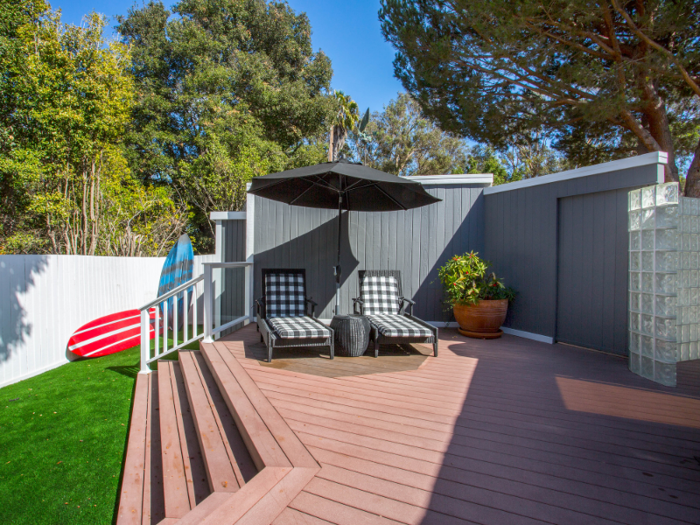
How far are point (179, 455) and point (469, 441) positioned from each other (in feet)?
5.70

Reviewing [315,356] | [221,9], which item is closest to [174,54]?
[221,9]

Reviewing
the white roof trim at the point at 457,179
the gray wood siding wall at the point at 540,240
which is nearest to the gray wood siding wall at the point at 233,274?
the white roof trim at the point at 457,179

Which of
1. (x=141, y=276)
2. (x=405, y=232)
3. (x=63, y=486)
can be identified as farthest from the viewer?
(x=141, y=276)

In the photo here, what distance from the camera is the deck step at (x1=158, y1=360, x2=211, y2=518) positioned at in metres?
1.81

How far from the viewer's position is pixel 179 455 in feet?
7.32

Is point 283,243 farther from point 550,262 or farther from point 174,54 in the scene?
point 174,54

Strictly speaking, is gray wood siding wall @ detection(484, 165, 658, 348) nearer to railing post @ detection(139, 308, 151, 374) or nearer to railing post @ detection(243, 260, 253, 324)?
railing post @ detection(243, 260, 253, 324)

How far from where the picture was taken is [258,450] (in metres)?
1.86

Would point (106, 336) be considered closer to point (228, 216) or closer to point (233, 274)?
point (233, 274)

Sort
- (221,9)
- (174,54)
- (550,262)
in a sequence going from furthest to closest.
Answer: (221,9)
(174,54)
(550,262)

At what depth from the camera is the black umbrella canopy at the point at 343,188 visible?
371cm

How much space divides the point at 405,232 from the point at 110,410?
4.20 m

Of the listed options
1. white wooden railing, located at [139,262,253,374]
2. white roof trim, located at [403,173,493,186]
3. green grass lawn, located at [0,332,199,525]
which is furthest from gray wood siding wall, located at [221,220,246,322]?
Answer: white roof trim, located at [403,173,493,186]

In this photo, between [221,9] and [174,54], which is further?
[221,9]
